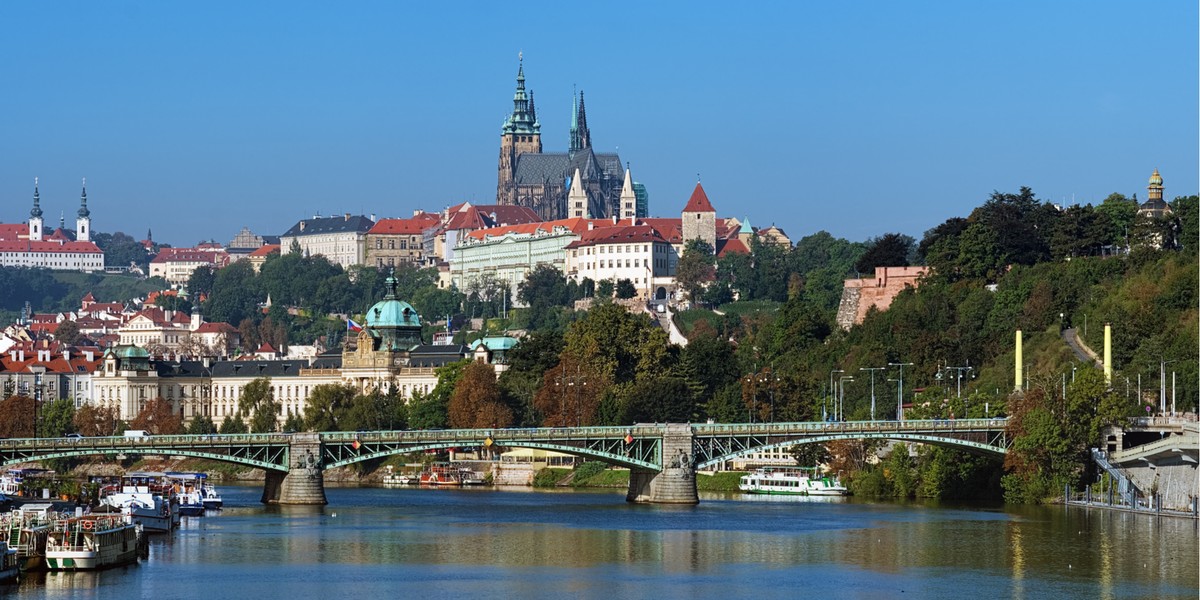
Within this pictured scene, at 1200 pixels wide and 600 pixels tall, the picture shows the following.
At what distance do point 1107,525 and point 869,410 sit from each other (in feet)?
106

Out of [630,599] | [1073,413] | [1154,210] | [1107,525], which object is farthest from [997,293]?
[630,599]

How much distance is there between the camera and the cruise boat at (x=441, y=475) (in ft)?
391

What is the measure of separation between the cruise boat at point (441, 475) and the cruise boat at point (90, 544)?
5023cm

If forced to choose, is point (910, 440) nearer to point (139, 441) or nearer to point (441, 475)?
point (139, 441)

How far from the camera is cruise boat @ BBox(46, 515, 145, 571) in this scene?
64.2m

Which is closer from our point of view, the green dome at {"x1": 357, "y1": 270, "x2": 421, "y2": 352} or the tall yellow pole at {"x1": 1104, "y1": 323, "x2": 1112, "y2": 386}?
the tall yellow pole at {"x1": 1104, "y1": 323, "x2": 1112, "y2": 386}

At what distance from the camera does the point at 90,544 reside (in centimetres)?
6488

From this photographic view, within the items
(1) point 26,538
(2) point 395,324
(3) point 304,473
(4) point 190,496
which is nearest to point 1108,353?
Result: (3) point 304,473

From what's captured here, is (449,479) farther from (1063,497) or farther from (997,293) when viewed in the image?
(1063,497)

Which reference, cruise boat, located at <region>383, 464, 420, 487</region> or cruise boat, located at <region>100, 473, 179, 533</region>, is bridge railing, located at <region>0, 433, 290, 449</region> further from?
cruise boat, located at <region>383, 464, 420, 487</region>

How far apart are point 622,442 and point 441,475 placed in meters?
29.9

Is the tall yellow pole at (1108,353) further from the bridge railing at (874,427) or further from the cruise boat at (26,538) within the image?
the cruise boat at (26,538)

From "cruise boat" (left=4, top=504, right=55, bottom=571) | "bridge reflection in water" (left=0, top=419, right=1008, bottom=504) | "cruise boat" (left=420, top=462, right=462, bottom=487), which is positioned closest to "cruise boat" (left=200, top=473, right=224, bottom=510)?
"bridge reflection in water" (left=0, top=419, right=1008, bottom=504)

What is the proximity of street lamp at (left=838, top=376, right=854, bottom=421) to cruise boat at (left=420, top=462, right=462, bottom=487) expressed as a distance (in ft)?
61.6
